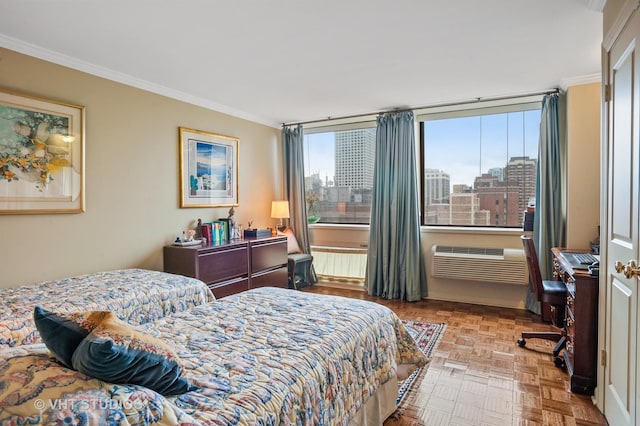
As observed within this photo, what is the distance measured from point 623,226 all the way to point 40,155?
3.85 m

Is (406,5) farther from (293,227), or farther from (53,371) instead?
(293,227)

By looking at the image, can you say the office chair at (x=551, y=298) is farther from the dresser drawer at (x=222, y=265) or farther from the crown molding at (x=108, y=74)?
the crown molding at (x=108, y=74)

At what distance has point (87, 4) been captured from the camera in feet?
7.15

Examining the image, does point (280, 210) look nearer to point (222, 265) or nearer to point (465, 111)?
point (222, 265)

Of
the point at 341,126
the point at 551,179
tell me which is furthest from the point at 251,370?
the point at 341,126

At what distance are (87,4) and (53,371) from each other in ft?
7.05

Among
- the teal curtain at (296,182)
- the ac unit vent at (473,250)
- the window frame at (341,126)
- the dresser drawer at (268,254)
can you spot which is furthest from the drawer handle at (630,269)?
the teal curtain at (296,182)

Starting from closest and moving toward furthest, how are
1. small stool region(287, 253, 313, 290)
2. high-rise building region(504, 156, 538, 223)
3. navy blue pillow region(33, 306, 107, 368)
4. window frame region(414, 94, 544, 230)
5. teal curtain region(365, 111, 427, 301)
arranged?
navy blue pillow region(33, 306, 107, 368), window frame region(414, 94, 544, 230), high-rise building region(504, 156, 538, 223), teal curtain region(365, 111, 427, 301), small stool region(287, 253, 313, 290)

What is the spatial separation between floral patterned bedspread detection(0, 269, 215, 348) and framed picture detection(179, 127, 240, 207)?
1.17 m

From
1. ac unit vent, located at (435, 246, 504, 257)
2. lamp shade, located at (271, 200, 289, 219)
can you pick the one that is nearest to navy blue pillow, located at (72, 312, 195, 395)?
ac unit vent, located at (435, 246, 504, 257)

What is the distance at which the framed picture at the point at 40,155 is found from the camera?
2.66 metres

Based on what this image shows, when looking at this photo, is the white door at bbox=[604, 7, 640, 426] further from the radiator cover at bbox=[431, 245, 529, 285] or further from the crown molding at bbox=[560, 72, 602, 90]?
the radiator cover at bbox=[431, 245, 529, 285]

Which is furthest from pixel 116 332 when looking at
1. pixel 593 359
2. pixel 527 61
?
pixel 527 61

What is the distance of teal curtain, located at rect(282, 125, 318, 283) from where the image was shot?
5395 millimetres
